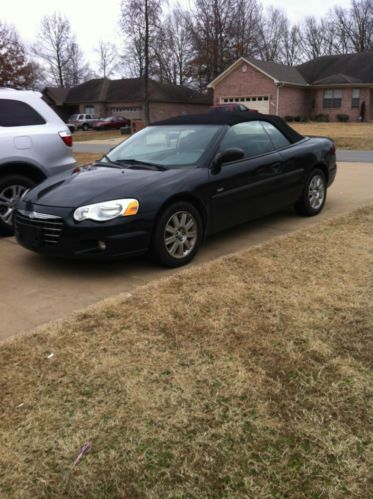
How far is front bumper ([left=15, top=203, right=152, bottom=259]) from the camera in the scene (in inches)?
174

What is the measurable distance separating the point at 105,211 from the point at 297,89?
3994 cm

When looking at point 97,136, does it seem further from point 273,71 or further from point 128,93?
point 128,93

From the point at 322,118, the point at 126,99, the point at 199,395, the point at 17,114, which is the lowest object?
the point at 199,395

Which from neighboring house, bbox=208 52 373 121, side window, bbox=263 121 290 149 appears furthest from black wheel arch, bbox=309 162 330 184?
neighboring house, bbox=208 52 373 121

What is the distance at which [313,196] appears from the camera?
690 centimetres

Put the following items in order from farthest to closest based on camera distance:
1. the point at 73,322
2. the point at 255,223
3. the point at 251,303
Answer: the point at 255,223, the point at 251,303, the point at 73,322

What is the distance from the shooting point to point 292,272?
4.61 meters

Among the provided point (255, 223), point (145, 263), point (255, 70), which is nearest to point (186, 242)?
point (145, 263)

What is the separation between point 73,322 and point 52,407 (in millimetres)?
1065

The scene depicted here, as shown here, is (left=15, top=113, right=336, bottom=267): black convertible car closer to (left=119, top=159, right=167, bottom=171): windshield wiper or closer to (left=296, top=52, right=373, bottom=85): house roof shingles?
(left=119, top=159, right=167, bottom=171): windshield wiper

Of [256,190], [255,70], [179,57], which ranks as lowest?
[256,190]

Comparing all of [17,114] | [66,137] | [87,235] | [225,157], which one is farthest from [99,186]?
[17,114]

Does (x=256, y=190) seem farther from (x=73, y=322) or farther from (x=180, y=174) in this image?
(x=73, y=322)

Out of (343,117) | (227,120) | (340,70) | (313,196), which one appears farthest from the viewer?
(340,70)
